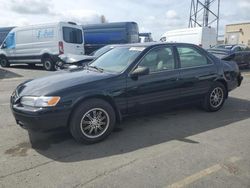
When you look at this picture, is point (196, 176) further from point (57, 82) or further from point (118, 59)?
point (118, 59)

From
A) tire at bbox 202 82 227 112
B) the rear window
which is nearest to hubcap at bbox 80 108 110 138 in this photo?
tire at bbox 202 82 227 112

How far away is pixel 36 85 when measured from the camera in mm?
4039

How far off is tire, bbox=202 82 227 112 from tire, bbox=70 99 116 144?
7.92 feet

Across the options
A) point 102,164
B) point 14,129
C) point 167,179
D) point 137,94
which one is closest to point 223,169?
point 167,179

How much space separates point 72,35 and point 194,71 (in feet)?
34.2

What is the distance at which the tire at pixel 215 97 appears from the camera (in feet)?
18.4

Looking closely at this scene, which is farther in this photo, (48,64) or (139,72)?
(48,64)

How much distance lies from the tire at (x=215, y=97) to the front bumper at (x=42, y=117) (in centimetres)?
319

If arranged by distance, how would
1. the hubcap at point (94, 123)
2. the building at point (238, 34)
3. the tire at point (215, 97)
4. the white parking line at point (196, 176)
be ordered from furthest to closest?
the building at point (238, 34)
the tire at point (215, 97)
the hubcap at point (94, 123)
the white parking line at point (196, 176)

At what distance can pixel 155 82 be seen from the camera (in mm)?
4625

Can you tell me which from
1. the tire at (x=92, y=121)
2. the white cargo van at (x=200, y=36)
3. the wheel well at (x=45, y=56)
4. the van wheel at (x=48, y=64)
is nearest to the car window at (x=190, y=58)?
the tire at (x=92, y=121)

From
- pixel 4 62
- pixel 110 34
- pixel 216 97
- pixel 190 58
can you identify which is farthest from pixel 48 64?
pixel 216 97

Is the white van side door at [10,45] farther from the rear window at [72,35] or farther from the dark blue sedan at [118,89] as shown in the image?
the dark blue sedan at [118,89]

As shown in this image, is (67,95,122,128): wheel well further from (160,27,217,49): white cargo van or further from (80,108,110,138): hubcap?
(160,27,217,49): white cargo van
